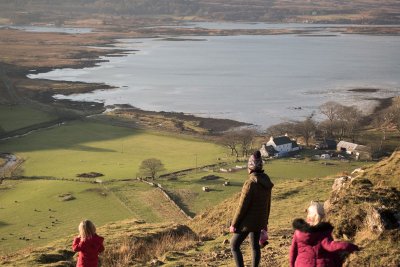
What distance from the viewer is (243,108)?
93.5 m

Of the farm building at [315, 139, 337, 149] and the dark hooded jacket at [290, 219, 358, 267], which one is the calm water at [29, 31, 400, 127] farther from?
the dark hooded jacket at [290, 219, 358, 267]

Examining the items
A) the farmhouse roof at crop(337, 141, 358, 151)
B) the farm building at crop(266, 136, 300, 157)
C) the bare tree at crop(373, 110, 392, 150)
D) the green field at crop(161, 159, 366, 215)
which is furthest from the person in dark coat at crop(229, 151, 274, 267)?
the bare tree at crop(373, 110, 392, 150)

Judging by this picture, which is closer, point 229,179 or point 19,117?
point 229,179

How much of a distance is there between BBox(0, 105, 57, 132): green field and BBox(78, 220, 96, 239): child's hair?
75.6 m

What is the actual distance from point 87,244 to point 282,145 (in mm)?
56892

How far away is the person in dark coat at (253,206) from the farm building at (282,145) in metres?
54.4

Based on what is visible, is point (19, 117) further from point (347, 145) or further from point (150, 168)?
point (347, 145)

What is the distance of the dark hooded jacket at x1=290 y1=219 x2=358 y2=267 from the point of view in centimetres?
812

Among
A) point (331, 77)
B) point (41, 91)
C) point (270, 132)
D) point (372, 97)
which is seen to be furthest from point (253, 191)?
point (331, 77)

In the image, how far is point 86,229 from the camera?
9930mm

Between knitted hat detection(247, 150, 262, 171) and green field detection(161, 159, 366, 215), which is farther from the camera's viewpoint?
green field detection(161, 159, 366, 215)

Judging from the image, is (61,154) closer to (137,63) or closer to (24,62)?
(137,63)

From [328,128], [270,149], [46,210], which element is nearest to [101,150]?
[270,149]

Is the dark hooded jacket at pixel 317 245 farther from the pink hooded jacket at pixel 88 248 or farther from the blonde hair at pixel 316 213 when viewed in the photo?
the pink hooded jacket at pixel 88 248
